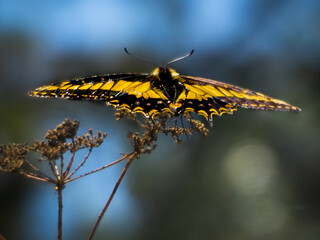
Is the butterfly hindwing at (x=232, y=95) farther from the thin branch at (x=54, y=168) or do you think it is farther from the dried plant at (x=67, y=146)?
the thin branch at (x=54, y=168)

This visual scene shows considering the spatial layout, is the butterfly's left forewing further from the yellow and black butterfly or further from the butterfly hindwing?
the butterfly hindwing

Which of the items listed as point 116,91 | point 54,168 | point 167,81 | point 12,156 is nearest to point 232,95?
point 167,81

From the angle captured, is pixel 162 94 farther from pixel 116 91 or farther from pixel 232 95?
pixel 232 95

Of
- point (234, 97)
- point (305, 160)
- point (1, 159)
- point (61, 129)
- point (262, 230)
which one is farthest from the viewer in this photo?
point (305, 160)

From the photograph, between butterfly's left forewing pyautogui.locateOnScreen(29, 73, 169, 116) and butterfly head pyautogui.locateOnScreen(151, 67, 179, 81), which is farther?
butterfly head pyautogui.locateOnScreen(151, 67, 179, 81)

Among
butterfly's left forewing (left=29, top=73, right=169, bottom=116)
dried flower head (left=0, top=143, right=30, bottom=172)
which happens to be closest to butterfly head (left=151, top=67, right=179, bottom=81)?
butterfly's left forewing (left=29, top=73, right=169, bottom=116)

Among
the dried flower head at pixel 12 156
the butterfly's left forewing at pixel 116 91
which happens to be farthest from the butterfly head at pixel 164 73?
the dried flower head at pixel 12 156

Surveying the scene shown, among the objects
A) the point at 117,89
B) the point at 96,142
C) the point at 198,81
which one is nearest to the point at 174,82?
the point at 198,81

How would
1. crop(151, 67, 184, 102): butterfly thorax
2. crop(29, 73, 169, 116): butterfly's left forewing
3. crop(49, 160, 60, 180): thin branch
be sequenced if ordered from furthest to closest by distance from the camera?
crop(151, 67, 184, 102): butterfly thorax, crop(29, 73, 169, 116): butterfly's left forewing, crop(49, 160, 60, 180): thin branch

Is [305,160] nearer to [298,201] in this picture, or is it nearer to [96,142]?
[298,201]
